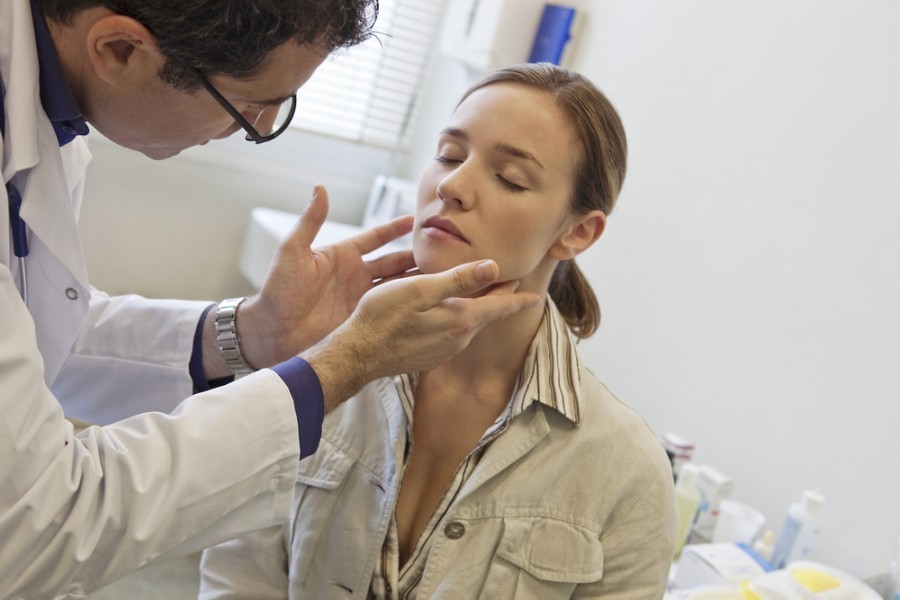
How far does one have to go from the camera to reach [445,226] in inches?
52.4

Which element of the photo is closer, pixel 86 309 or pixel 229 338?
pixel 86 309

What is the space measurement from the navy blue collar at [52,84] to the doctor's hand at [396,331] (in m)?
0.42

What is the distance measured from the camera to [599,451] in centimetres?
129

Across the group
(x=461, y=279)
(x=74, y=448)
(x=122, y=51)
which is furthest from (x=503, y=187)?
(x=74, y=448)

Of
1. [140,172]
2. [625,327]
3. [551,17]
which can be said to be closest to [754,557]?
[625,327]

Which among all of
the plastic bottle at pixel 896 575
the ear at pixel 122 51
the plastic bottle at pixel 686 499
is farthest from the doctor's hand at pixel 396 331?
the plastic bottle at pixel 896 575

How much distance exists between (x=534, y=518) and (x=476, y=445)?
140 millimetres

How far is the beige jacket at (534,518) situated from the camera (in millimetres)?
1255

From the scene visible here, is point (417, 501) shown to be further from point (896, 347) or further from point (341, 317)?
point (896, 347)

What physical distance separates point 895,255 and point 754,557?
63 cm

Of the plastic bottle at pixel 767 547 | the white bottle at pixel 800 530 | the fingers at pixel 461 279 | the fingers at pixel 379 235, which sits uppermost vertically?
the fingers at pixel 461 279

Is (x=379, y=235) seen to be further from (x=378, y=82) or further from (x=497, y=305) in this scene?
(x=378, y=82)

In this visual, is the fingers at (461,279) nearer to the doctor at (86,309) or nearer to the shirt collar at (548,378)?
the doctor at (86,309)

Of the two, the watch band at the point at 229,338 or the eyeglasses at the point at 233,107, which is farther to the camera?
the watch band at the point at 229,338
